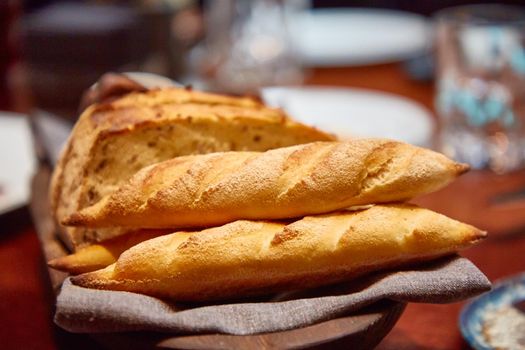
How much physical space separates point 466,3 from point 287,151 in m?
2.68

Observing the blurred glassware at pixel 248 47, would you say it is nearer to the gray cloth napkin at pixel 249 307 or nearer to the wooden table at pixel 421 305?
the wooden table at pixel 421 305

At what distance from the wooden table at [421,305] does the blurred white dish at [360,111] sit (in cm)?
16

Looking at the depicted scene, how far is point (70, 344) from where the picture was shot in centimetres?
71

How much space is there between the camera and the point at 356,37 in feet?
6.17

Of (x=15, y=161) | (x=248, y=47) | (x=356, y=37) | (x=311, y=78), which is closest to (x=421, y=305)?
(x=15, y=161)

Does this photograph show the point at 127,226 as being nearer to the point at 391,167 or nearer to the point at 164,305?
the point at 164,305

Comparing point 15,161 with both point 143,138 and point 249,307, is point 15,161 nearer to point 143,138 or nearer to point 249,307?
point 143,138

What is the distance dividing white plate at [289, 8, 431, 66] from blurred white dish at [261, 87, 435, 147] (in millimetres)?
264

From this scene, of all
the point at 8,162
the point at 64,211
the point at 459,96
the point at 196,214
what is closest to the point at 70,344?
the point at 64,211

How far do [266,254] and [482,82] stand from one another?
2.64ft

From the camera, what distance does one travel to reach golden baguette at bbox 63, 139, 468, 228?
57 cm

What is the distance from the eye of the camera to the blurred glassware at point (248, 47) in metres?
1.69

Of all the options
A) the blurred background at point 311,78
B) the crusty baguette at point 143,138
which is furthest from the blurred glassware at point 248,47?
the crusty baguette at point 143,138

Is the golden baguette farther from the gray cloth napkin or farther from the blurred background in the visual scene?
the blurred background
